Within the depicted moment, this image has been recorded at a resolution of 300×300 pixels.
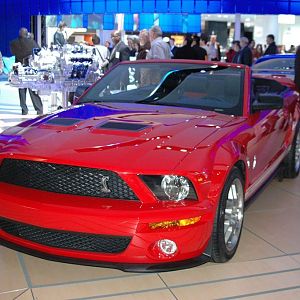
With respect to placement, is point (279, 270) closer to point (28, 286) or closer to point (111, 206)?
point (111, 206)

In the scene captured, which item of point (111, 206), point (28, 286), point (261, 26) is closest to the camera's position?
point (111, 206)

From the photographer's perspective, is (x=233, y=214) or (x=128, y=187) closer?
(x=128, y=187)

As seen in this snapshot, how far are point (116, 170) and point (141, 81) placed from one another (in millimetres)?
1788

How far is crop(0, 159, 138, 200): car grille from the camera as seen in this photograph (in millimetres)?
2799

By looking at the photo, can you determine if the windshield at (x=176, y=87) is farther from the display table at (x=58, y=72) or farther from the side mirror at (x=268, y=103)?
the display table at (x=58, y=72)

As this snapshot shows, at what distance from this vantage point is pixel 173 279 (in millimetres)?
3064

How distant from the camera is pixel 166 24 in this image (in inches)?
824

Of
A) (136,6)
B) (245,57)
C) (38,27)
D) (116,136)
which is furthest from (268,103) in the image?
(38,27)

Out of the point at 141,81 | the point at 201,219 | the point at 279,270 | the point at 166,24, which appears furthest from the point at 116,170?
the point at 166,24

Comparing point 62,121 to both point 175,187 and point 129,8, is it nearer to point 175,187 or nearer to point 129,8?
point 175,187

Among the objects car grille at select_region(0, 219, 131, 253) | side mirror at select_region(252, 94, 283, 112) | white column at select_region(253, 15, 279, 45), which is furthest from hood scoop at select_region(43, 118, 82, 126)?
white column at select_region(253, 15, 279, 45)

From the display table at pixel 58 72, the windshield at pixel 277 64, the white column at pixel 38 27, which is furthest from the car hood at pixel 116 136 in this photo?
the white column at pixel 38 27

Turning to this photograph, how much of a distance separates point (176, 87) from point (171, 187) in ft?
5.12

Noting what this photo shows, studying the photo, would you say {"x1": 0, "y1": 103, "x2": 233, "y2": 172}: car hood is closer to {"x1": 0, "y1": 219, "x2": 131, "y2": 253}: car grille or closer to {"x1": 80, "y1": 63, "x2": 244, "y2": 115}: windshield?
{"x1": 80, "y1": 63, "x2": 244, "y2": 115}: windshield
